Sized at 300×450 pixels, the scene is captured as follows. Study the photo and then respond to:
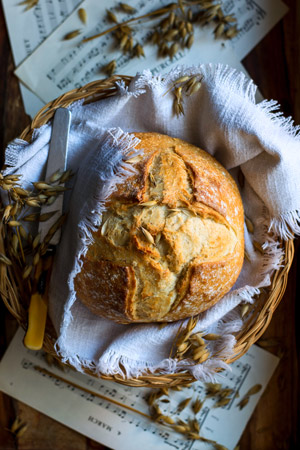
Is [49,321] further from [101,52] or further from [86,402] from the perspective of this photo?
[101,52]

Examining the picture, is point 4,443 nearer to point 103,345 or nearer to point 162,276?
point 103,345

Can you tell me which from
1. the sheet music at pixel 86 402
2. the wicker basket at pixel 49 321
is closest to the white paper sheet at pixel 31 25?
the wicker basket at pixel 49 321

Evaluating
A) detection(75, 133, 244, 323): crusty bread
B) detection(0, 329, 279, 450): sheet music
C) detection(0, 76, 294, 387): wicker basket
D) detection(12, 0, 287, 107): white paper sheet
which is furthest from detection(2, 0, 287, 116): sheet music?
detection(0, 329, 279, 450): sheet music

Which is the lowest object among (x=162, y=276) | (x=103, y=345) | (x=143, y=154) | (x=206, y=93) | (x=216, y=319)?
(x=103, y=345)

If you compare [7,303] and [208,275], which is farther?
[7,303]

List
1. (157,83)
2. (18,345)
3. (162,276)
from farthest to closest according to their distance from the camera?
(18,345) → (157,83) → (162,276)

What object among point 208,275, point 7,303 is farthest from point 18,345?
point 208,275

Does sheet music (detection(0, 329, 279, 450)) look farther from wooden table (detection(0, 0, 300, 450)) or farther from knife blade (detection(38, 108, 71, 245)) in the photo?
knife blade (detection(38, 108, 71, 245))
